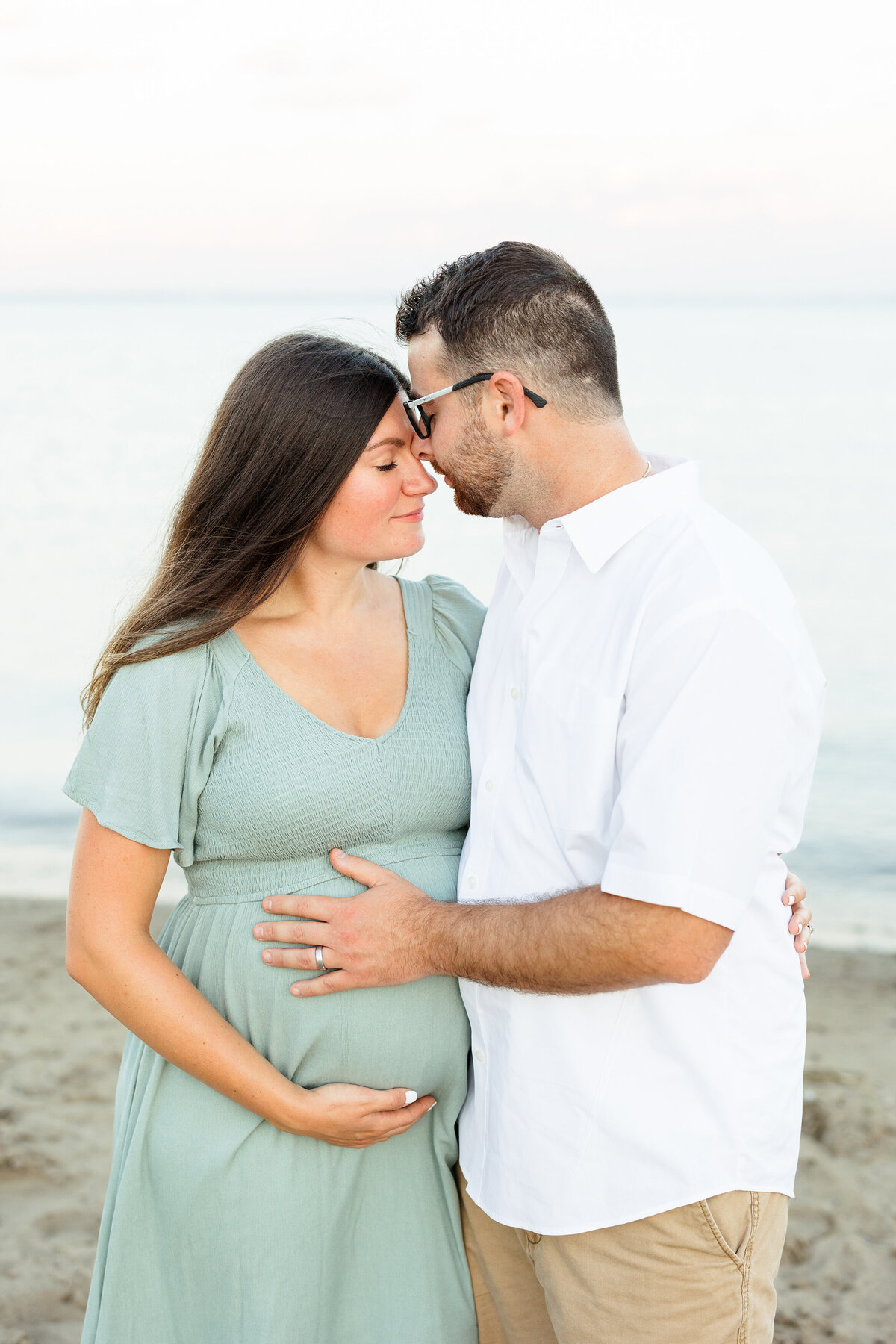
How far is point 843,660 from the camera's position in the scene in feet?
40.8

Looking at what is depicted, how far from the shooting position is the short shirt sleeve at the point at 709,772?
5.20 feet

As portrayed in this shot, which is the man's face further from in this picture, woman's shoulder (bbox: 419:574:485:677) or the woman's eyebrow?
woman's shoulder (bbox: 419:574:485:677)

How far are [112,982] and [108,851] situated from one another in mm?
234

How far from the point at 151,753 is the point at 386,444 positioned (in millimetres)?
763

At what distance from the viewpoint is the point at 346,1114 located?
6.59 feet

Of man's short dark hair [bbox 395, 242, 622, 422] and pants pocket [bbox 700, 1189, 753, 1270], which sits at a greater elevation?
man's short dark hair [bbox 395, 242, 622, 422]

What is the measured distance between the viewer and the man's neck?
1.96 m

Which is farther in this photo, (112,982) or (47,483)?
(47,483)

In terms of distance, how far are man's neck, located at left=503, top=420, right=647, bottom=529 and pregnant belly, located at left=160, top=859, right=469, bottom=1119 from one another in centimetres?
91

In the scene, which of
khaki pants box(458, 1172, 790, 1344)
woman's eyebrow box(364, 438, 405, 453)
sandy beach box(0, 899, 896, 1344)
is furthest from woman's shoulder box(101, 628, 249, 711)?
sandy beach box(0, 899, 896, 1344)

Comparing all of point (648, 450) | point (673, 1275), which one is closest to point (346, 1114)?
point (673, 1275)

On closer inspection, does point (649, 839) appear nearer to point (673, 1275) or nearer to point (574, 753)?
point (574, 753)

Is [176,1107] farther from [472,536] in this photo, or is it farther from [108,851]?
[472,536]

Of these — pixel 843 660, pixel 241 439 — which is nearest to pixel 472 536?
pixel 843 660
